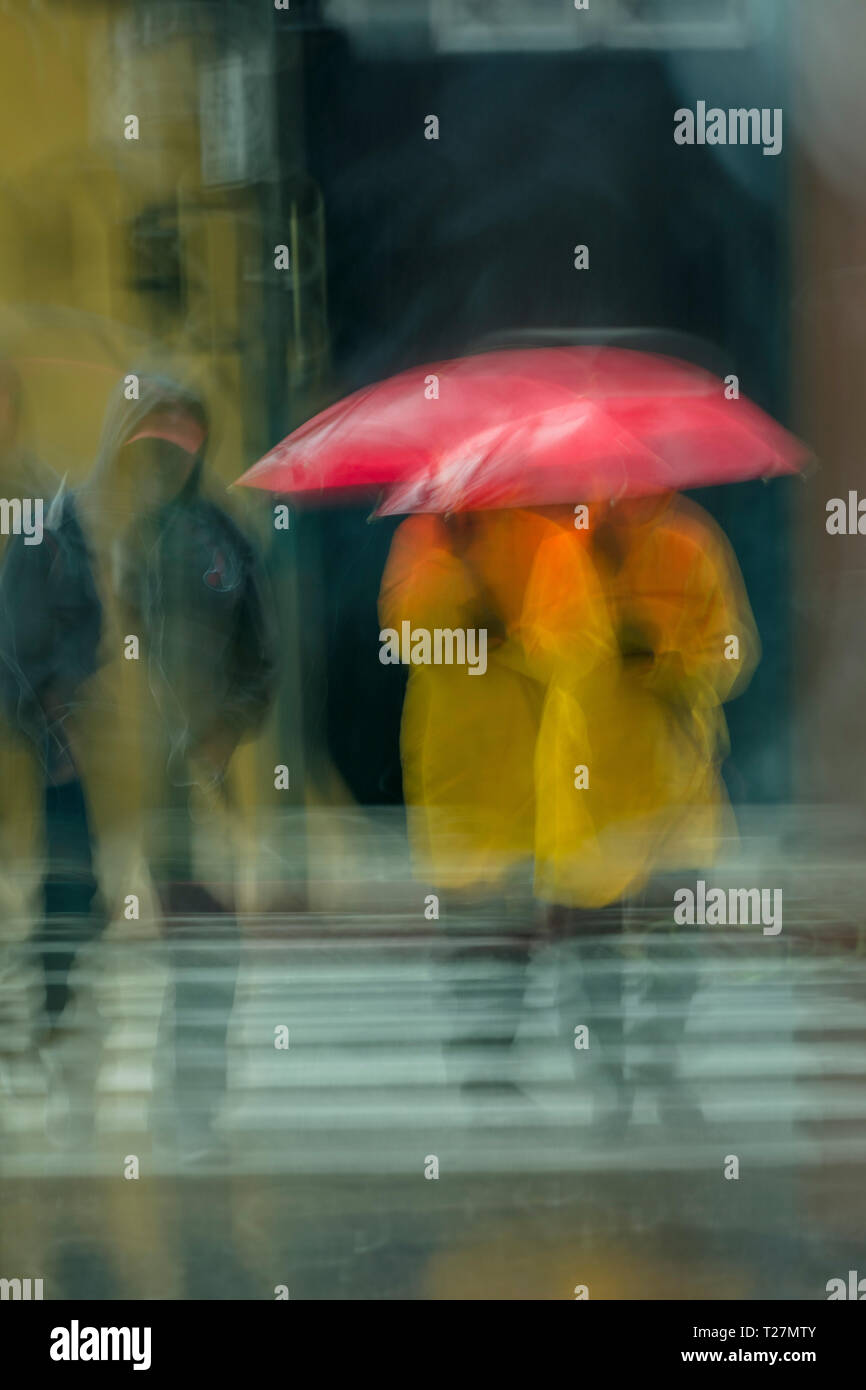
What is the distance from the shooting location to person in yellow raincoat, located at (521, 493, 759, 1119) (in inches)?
125

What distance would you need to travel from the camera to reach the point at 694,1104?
3.43m

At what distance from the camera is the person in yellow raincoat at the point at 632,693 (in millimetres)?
3174

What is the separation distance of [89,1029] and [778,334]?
102 inches

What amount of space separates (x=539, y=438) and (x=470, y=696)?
605 millimetres

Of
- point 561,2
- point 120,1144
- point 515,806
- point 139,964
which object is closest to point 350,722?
point 515,806

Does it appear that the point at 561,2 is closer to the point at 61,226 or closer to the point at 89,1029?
the point at 61,226

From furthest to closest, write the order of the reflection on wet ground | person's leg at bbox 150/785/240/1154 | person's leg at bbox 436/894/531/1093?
person's leg at bbox 436/894/531/1093 → person's leg at bbox 150/785/240/1154 → the reflection on wet ground

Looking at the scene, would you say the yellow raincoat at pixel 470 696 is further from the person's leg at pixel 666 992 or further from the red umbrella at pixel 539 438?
the person's leg at pixel 666 992

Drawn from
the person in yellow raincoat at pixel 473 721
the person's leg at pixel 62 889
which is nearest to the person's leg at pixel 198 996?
the person's leg at pixel 62 889

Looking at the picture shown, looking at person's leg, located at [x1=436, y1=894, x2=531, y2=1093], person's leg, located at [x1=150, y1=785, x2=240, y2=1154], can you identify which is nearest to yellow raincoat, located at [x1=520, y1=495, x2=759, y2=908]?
person's leg, located at [x1=436, y1=894, x2=531, y2=1093]

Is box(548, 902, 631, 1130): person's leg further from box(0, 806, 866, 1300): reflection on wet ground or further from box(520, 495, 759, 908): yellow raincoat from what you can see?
box(520, 495, 759, 908): yellow raincoat

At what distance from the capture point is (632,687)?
3242mm

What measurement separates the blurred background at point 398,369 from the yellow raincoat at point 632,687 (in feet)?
1.58

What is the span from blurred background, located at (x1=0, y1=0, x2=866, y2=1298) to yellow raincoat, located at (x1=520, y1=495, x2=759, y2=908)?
48 cm
